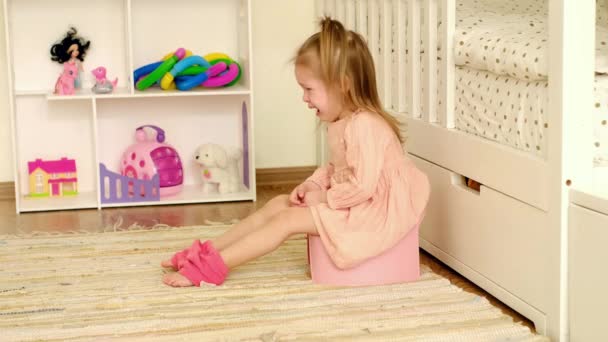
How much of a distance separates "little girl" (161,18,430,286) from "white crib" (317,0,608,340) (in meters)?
0.15

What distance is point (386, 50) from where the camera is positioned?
2.55 metres

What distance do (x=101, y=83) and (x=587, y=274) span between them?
5.97ft

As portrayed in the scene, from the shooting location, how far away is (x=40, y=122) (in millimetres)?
3111

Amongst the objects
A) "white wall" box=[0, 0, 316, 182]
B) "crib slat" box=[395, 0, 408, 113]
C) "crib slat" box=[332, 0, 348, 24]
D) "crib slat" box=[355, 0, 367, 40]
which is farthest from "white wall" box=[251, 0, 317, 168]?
"crib slat" box=[395, 0, 408, 113]

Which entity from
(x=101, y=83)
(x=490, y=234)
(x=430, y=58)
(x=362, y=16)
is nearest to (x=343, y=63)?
(x=430, y=58)

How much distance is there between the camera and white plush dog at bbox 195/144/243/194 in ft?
9.95

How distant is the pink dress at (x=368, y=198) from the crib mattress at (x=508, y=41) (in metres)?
0.25

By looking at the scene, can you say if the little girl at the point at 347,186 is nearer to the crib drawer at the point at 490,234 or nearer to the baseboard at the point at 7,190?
the crib drawer at the point at 490,234

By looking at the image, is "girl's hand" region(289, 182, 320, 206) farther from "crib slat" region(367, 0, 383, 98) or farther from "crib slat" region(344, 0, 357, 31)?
"crib slat" region(344, 0, 357, 31)

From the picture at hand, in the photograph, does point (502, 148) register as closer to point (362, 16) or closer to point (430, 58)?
point (430, 58)

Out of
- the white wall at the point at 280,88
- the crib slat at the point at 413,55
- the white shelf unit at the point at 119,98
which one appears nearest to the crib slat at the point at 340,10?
the white wall at the point at 280,88

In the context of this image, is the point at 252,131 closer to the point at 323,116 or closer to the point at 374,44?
Result: the point at 374,44

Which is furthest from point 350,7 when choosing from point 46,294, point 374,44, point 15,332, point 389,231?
point 15,332

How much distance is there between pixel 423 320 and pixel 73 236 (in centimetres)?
114
